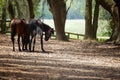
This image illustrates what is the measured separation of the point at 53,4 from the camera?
3041 cm

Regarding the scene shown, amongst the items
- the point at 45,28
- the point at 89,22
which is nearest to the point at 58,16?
the point at 89,22

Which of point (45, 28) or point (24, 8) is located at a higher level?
point (24, 8)

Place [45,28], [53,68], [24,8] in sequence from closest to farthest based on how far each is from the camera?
[53,68]
[45,28]
[24,8]

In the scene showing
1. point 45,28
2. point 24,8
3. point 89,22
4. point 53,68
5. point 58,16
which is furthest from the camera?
point 24,8

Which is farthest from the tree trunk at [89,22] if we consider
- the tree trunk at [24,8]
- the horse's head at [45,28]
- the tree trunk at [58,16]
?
the tree trunk at [24,8]

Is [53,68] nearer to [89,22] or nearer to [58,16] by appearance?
[58,16]

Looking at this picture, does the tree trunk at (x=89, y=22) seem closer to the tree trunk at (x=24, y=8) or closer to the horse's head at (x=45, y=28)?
the horse's head at (x=45, y=28)

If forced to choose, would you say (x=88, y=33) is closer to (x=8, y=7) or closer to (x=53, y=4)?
(x=53, y=4)

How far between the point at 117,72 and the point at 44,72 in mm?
2351

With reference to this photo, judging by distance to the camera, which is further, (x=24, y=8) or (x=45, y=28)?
(x=24, y=8)

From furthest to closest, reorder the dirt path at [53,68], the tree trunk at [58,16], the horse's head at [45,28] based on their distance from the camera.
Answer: the tree trunk at [58,16], the horse's head at [45,28], the dirt path at [53,68]

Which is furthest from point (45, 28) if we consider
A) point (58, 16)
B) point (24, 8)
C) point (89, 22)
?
point (24, 8)

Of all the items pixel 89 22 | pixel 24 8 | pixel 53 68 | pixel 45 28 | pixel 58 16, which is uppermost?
pixel 24 8

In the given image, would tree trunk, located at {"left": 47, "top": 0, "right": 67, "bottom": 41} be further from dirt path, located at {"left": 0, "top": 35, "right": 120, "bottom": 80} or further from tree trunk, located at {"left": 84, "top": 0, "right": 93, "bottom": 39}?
dirt path, located at {"left": 0, "top": 35, "right": 120, "bottom": 80}
